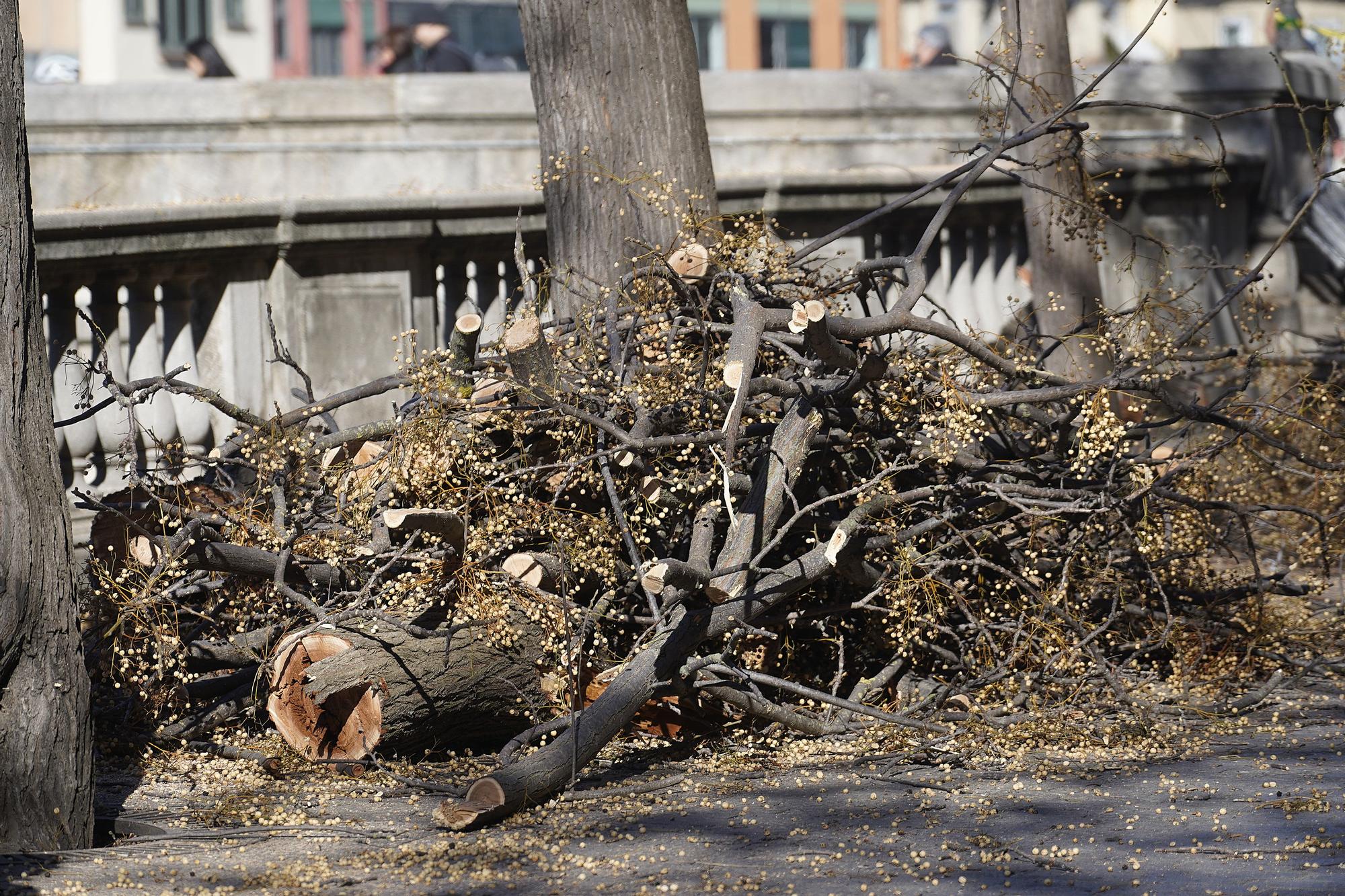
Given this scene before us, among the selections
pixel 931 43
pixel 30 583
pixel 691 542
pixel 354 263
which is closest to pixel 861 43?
pixel 931 43

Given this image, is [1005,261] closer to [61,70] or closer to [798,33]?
[61,70]

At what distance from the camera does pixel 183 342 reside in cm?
732

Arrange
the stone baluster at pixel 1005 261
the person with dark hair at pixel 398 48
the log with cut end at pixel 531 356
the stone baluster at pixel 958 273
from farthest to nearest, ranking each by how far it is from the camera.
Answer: the person with dark hair at pixel 398 48, the stone baluster at pixel 1005 261, the stone baluster at pixel 958 273, the log with cut end at pixel 531 356

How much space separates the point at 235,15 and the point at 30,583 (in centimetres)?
3878

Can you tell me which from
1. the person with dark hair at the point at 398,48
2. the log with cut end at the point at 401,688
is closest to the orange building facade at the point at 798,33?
the person with dark hair at the point at 398,48

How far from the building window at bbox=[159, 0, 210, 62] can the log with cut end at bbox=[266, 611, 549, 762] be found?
1386 inches

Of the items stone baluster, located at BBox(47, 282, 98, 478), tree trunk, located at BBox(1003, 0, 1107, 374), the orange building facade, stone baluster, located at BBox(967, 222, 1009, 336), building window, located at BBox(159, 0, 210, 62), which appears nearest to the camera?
stone baluster, located at BBox(47, 282, 98, 478)

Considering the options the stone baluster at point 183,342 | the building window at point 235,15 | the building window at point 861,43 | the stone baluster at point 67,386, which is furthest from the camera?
the building window at point 861,43

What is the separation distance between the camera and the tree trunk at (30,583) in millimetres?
4242

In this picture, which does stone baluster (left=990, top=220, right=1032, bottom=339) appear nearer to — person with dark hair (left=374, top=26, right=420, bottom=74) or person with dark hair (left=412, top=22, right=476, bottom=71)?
person with dark hair (left=412, top=22, right=476, bottom=71)

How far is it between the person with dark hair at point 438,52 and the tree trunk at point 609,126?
8.66m

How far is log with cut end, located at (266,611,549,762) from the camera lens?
200 inches

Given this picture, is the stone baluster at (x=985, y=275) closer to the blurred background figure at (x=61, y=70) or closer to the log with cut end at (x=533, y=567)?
the log with cut end at (x=533, y=567)

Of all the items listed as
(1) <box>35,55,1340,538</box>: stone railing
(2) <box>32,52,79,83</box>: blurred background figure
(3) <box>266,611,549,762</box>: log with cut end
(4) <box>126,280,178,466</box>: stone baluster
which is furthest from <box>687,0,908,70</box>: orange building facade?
(3) <box>266,611,549,762</box>: log with cut end
